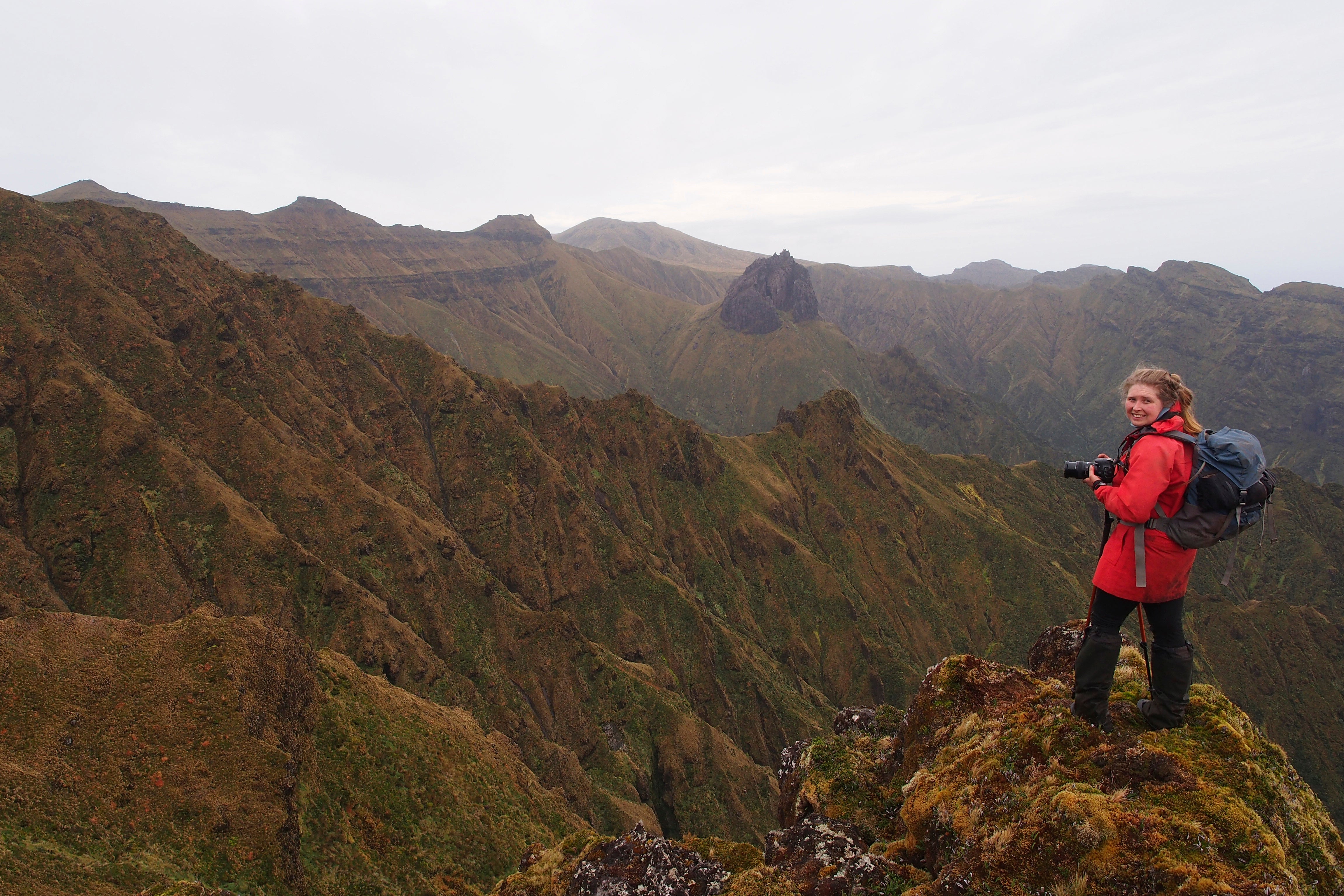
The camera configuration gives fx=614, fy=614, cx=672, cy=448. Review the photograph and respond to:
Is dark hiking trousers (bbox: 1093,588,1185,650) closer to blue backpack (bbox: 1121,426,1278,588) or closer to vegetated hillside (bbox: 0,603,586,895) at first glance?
blue backpack (bbox: 1121,426,1278,588)

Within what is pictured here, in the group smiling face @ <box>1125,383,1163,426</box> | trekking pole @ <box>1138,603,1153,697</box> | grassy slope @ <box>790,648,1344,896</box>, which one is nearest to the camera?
grassy slope @ <box>790,648,1344,896</box>

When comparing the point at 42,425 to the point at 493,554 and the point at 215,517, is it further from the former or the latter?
the point at 493,554

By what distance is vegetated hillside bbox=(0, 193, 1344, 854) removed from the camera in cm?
6147

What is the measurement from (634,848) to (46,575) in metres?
64.3

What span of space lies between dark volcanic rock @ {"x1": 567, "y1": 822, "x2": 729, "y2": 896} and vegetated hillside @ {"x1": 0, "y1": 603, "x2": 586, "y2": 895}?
14446 mm

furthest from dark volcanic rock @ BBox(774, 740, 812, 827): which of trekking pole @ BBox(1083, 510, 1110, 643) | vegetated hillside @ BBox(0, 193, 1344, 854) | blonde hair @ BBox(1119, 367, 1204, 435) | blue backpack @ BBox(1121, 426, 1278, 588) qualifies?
vegetated hillside @ BBox(0, 193, 1344, 854)

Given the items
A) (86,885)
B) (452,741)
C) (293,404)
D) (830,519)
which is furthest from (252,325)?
(830,519)

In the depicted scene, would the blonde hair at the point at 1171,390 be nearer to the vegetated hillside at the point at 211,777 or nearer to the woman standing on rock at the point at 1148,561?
the woman standing on rock at the point at 1148,561

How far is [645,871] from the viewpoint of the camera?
55.9 ft

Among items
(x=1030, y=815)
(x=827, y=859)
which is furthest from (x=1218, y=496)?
(x=827, y=859)

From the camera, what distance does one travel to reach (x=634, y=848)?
18.2 meters

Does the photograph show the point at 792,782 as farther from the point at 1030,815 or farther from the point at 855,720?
the point at 1030,815

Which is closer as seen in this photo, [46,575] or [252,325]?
[46,575]

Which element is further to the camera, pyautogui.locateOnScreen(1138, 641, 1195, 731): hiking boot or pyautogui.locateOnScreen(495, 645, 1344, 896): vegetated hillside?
pyautogui.locateOnScreen(1138, 641, 1195, 731): hiking boot
